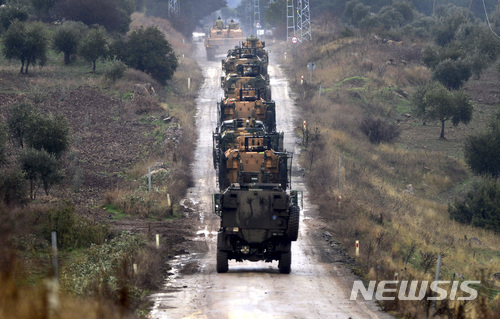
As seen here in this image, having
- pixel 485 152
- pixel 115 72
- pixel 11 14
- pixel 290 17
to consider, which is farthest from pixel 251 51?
pixel 290 17

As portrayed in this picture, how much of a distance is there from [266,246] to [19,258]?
6111 millimetres

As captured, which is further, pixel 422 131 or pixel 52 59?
pixel 52 59

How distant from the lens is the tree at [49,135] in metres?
25.1

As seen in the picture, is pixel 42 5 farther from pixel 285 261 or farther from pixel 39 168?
pixel 285 261

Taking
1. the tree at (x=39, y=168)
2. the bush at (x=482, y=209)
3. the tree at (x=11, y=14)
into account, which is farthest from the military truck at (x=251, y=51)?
the tree at (x=39, y=168)

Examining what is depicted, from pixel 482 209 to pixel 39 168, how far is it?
18.2 m

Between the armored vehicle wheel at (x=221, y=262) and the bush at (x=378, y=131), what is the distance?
23.1 m

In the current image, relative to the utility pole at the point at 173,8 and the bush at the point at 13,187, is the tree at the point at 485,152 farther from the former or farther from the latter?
the utility pole at the point at 173,8

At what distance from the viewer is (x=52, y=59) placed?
47.3m

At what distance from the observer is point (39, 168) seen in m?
22.6

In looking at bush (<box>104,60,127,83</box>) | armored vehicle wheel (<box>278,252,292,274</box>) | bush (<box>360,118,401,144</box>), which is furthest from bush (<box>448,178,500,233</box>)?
bush (<box>104,60,127,83</box>)

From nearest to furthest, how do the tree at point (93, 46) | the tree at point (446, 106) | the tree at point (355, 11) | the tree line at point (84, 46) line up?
the tree at point (446, 106) → the tree line at point (84, 46) → the tree at point (93, 46) → the tree at point (355, 11)

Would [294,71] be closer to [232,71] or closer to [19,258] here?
[232,71]

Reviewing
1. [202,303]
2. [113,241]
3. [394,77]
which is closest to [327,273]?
[202,303]
